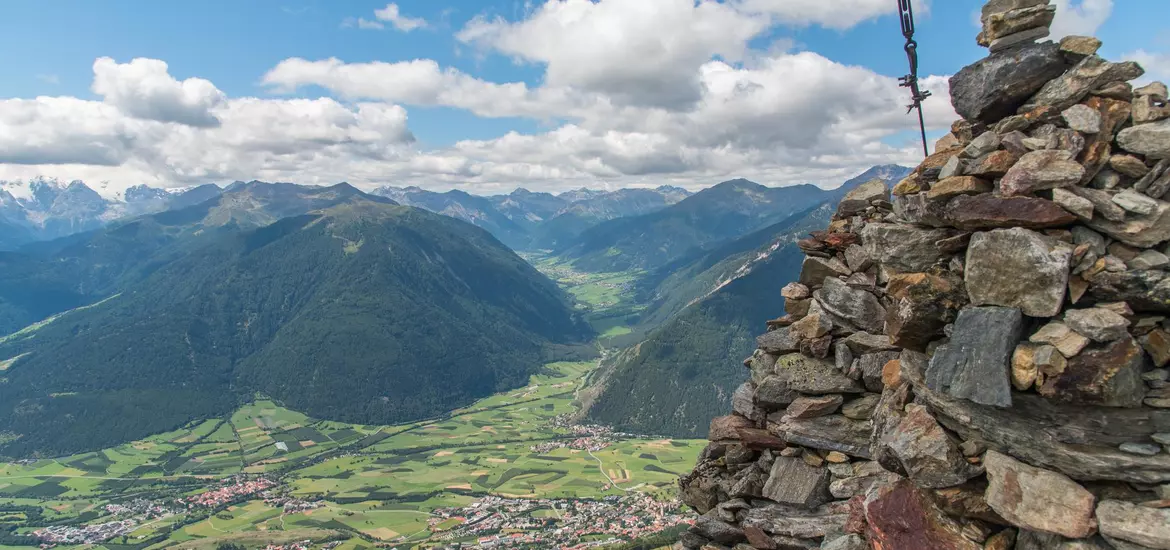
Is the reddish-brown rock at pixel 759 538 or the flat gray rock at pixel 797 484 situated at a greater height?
the flat gray rock at pixel 797 484

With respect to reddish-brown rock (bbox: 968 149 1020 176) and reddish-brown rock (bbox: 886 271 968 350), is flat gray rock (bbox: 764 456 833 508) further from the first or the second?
reddish-brown rock (bbox: 968 149 1020 176)

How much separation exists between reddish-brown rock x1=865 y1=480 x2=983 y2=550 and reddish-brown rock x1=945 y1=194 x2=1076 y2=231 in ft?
24.1

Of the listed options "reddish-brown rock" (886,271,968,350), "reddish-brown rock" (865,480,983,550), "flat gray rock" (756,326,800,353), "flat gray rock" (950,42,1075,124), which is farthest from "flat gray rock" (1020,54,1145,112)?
"reddish-brown rock" (865,480,983,550)

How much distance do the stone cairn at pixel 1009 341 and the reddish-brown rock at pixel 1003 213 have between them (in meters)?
0.05

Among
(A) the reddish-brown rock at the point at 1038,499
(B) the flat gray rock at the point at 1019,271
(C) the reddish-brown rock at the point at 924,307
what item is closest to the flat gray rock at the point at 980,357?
(B) the flat gray rock at the point at 1019,271

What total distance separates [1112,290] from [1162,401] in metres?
2.55

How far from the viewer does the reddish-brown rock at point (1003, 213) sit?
47.9ft

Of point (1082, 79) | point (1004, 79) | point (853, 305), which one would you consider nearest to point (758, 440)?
point (853, 305)

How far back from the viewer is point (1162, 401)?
12.8 metres

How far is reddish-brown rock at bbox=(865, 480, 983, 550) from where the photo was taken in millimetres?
14930

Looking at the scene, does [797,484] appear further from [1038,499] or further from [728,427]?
[1038,499]

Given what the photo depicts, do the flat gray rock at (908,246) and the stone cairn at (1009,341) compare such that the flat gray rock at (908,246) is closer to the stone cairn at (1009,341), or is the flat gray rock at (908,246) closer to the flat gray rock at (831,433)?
the stone cairn at (1009,341)

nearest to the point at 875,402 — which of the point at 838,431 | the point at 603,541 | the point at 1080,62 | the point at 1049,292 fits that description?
the point at 838,431

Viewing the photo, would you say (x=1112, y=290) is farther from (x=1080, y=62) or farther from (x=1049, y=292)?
(x=1080, y=62)
